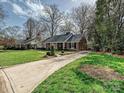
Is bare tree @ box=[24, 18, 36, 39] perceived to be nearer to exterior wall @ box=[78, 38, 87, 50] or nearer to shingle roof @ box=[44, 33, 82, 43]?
shingle roof @ box=[44, 33, 82, 43]

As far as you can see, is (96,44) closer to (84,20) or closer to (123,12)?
(123,12)

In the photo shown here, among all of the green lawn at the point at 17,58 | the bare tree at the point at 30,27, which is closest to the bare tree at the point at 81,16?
the bare tree at the point at 30,27

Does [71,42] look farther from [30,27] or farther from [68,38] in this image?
[30,27]

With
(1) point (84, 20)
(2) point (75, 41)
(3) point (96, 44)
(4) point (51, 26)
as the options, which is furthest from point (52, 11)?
(3) point (96, 44)

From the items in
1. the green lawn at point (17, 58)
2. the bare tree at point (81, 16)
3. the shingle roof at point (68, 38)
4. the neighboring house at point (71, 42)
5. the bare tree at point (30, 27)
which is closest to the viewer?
the green lawn at point (17, 58)

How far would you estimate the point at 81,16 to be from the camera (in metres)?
51.2

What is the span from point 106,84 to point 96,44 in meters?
29.7

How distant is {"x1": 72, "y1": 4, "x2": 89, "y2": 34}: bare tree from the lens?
5041 cm

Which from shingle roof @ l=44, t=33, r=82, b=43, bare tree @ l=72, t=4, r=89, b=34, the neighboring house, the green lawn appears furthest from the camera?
bare tree @ l=72, t=4, r=89, b=34

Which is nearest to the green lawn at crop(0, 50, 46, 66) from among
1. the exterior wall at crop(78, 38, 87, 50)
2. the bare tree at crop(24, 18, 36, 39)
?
the exterior wall at crop(78, 38, 87, 50)

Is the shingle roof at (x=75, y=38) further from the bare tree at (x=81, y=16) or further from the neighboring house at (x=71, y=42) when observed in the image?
the bare tree at (x=81, y=16)

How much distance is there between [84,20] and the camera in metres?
50.7

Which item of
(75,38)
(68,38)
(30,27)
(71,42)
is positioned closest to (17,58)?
(71,42)

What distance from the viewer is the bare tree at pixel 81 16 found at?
50.4 metres
